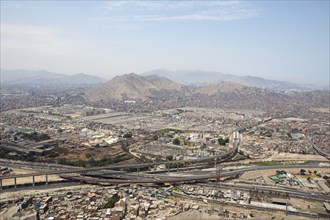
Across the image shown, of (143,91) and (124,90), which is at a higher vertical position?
(124,90)

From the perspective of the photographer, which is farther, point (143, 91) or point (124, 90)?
point (143, 91)

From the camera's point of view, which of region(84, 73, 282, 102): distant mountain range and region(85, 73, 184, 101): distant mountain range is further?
region(84, 73, 282, 102): distant mountain range

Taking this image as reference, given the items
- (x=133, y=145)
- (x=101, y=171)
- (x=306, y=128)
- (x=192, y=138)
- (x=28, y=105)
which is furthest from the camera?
(x=28, y=105)

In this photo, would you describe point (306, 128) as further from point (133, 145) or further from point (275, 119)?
point (133, 145)

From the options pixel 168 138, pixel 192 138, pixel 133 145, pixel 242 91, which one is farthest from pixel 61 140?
pixel 242 91

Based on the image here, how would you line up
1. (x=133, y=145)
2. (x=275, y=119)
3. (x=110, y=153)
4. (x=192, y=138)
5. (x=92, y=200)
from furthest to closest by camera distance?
(x=275, y=119)
(x=192, y=138)
(x=133, y=145)
(x=110, y=153)
(x=92, y=200)

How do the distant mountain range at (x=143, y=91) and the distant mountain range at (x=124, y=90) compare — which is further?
the distant mountain range at (x=143, y=91)

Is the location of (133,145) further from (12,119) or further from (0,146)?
(12,119)

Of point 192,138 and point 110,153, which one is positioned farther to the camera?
point 192,138

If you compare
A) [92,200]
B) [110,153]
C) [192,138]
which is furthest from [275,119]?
[92,200]
